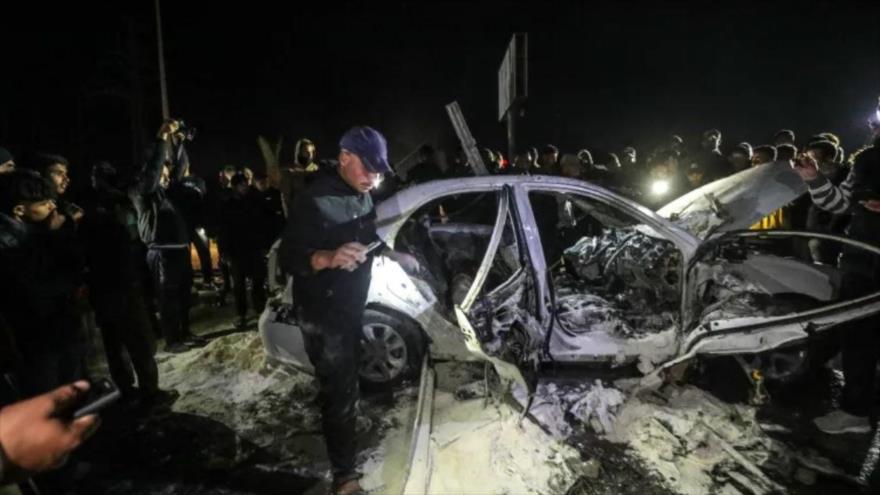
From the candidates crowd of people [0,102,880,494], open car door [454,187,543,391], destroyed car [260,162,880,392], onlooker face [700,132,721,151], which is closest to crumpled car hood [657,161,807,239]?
destroyed car [260,162,880,392]

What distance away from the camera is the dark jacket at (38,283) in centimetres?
267

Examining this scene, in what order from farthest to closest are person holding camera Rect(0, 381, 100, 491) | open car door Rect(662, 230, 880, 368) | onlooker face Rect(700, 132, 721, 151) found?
onlooker face Rect(700, 132, 721, 151) → open car door Rect(662, 230, 880, 368) → person holding camera Rect(0, 381, 100, 491)

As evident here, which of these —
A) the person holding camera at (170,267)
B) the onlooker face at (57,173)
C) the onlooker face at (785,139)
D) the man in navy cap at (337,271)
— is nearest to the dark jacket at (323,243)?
the man in navy cap at (337,271)

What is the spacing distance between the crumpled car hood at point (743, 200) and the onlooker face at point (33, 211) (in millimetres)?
4511

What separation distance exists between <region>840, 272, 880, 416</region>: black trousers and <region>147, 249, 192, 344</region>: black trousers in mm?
6113

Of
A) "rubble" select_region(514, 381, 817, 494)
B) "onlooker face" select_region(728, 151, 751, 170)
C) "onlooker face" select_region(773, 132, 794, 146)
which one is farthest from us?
"onlooker face" select_region(773, 132, 794, 146)

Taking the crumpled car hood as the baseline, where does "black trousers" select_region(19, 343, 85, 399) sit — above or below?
below

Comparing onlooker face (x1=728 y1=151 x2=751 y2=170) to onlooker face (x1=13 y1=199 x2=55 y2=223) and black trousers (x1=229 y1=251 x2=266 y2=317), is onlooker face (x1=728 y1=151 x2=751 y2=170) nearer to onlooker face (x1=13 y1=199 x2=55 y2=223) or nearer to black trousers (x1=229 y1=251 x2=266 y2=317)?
black trousers (x1=229 y1=251 x2=266 y2=317)

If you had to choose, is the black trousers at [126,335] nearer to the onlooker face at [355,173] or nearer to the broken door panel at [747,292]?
the onlooker face at [355,173]

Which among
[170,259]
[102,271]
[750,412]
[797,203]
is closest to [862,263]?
[750,412]

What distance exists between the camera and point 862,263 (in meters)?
3.68

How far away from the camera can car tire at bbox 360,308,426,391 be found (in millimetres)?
3920

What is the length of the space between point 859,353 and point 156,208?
243 inches

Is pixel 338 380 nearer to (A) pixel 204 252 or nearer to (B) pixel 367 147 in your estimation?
(B) pixel 367 147
